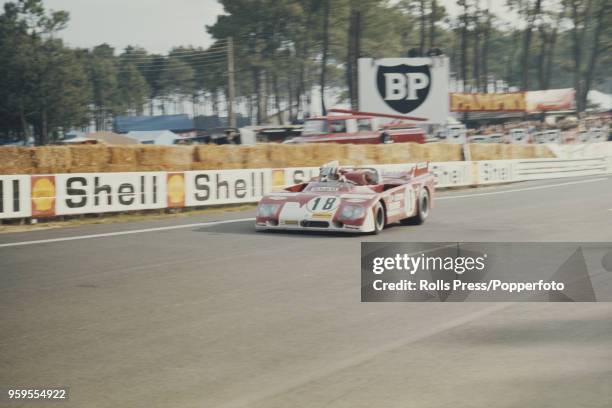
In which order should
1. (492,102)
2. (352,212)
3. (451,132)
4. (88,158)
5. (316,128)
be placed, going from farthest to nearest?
(492,102) → (451,132) → (316,128) → (88,158) → (352,212)

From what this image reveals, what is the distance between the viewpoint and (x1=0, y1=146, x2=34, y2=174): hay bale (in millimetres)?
17094

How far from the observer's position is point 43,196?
1579 cm

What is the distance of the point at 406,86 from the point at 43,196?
1900 centimetres

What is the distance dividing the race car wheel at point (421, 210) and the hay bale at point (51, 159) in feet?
24.7

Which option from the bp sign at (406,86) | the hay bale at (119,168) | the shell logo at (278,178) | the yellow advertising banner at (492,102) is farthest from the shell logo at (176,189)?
the yellow advertising banner at (492,102)

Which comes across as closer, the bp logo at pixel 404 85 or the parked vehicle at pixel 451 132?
the bp logo at pixel 404 85

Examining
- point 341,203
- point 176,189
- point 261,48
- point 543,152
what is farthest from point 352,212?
point 261,48

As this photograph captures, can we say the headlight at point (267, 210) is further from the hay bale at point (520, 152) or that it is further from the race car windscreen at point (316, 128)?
the hay bale at point (520, 152)

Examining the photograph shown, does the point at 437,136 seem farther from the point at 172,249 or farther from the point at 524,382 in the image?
the point at 524,382

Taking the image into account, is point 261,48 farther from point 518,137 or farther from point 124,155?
point 124,155

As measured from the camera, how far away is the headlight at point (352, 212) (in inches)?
503

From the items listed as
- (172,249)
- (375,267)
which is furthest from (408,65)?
(375,267)

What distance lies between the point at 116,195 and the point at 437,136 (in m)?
39.2

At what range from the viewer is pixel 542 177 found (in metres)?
33.8
